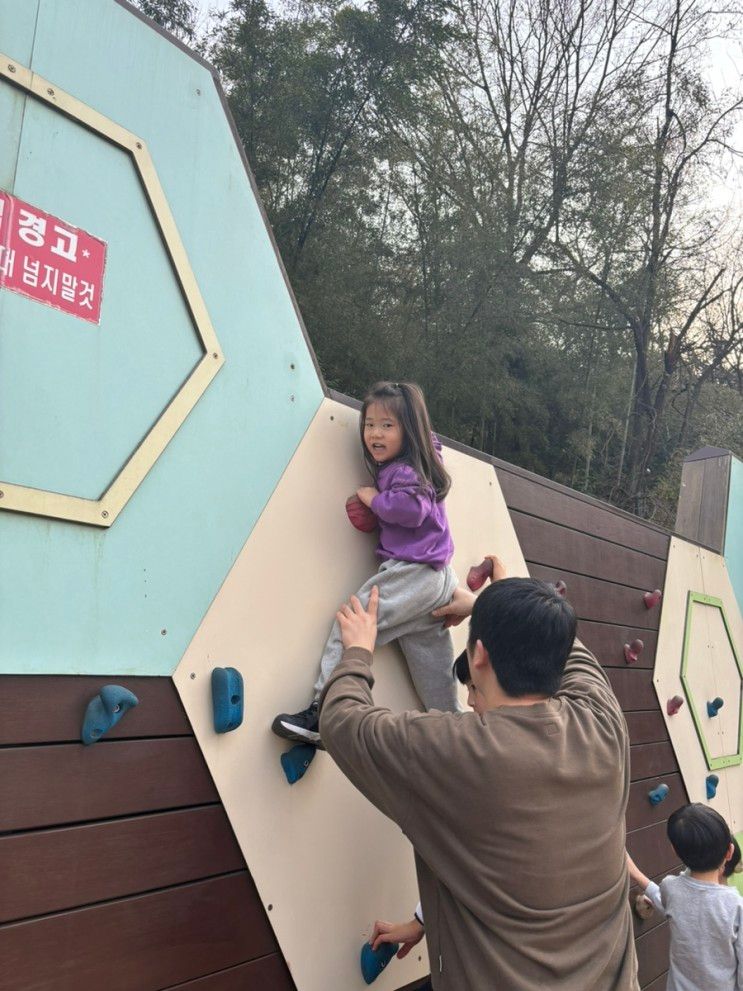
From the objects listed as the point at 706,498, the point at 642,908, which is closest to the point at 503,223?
the point at 706,498

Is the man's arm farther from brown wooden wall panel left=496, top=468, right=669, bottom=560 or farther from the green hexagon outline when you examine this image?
the green hexagon outline

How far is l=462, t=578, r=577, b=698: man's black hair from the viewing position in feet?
4.44

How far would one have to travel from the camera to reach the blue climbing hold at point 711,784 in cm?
376

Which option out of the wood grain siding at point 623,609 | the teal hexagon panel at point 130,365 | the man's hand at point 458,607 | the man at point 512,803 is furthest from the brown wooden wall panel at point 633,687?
the teal hexagon panel at point 130,365

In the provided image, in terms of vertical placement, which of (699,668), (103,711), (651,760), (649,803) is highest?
(103,711)

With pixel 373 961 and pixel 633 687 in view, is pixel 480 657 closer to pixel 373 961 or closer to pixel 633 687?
pixel 373 961

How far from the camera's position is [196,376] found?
1.64 metres

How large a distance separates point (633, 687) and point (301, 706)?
6.37 feet

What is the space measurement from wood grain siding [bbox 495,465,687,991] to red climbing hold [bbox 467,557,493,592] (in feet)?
1.17

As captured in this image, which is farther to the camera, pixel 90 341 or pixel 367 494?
pixel 367 494

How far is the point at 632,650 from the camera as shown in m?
3.24

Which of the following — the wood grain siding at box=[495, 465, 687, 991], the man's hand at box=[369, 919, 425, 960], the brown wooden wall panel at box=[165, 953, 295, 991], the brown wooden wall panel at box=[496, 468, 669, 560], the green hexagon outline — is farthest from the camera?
the green hexagon outline

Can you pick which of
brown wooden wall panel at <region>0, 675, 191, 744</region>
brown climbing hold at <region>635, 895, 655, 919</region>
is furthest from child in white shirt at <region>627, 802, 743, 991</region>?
brown wooden wall panel at <region>0, 675, 191, 744</region>

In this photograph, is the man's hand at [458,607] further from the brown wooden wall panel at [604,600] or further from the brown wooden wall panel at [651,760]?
the brown wooden wall panel at [651,760]
